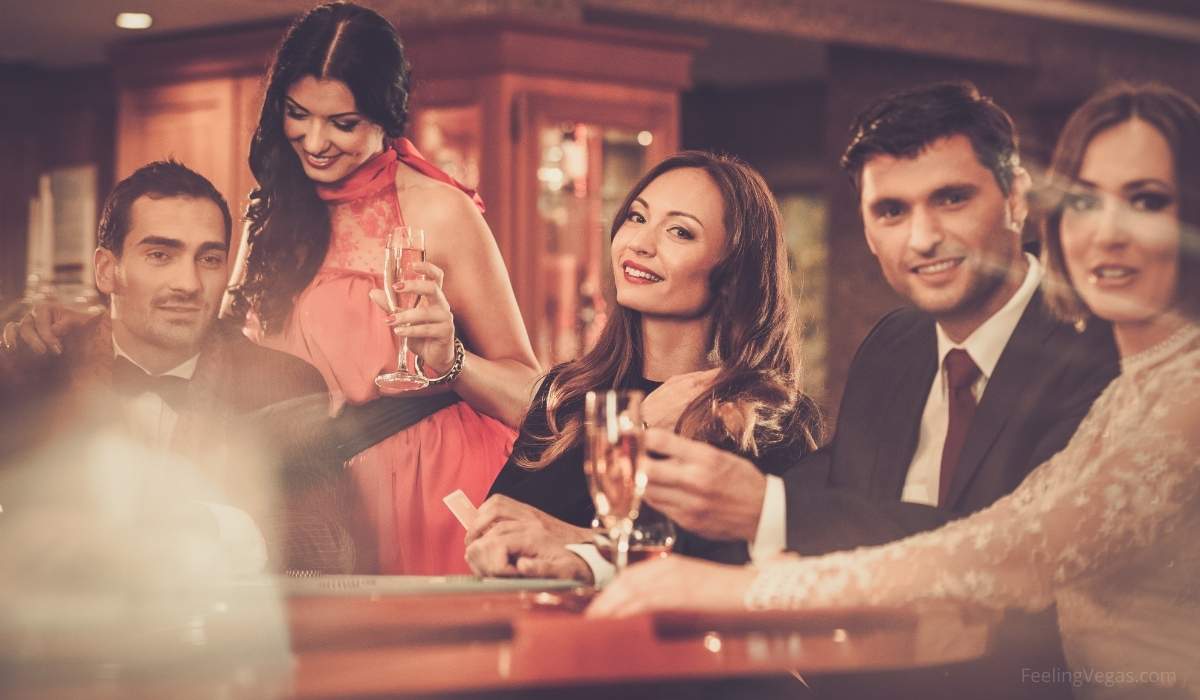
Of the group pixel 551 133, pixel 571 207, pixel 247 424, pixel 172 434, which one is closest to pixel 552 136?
pixel 551 133

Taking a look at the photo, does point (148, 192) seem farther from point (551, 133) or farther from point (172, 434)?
point (551, 133)

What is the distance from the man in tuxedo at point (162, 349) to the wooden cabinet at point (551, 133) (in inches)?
51.4

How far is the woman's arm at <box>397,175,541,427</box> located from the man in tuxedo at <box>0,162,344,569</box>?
345 millimetres

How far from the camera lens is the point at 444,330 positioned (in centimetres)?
227

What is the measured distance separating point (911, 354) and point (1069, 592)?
45cm

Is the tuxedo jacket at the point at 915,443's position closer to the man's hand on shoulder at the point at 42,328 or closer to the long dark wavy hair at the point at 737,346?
the long dark wavy hair at the point at 737,346

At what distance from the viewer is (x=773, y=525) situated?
194 cm

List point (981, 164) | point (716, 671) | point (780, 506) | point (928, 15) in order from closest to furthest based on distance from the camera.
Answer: point (716, 671)
point (780, 506)
point (981, 164)
point (928, 15)

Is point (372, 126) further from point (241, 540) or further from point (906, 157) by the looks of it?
point (906, 157)

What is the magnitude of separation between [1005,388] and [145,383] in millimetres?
1330

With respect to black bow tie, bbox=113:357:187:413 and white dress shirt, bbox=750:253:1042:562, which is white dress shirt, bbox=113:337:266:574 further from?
white dress shirt, bbox=750:253:1042:562

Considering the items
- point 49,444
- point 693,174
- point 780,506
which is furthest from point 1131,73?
point 49,444

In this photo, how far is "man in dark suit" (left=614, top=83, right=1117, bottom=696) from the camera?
2.00 metres

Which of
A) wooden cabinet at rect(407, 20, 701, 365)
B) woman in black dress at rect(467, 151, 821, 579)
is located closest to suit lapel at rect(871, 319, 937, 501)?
woman in black dress at rect(467, 151, 821, 579)
